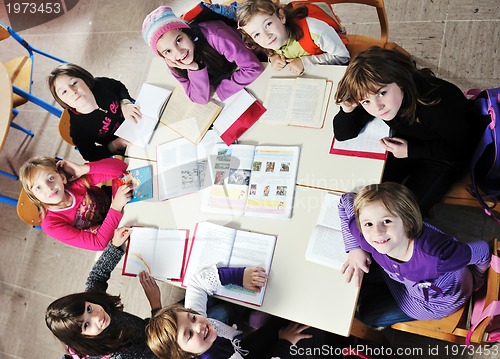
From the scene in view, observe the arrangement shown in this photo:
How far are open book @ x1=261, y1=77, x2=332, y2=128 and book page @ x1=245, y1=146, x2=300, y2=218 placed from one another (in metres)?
0.12

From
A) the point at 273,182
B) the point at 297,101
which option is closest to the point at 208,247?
the point at 273,182

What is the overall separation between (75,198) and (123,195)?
0.29 m

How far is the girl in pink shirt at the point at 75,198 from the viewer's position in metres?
2.05

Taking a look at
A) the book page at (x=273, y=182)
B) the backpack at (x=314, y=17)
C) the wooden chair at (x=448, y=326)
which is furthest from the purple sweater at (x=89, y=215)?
the wooden chair at (x=448, y=326)

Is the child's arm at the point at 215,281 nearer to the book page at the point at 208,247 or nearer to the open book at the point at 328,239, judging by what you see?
the book page at the point at 208,247

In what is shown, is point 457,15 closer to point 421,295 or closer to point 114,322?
point 421,295

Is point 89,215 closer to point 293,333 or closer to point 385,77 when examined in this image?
point 293,333

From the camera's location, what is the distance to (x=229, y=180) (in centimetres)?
191

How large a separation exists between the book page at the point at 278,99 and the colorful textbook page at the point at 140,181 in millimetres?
571

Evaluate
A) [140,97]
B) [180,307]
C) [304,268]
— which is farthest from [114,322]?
[140,97]

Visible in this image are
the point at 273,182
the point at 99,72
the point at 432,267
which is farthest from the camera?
the point at 99,72

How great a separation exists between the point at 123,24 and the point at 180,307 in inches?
89.9

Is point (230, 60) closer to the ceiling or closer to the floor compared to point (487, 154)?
closer to the ceiling

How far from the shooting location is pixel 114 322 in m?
1.85
